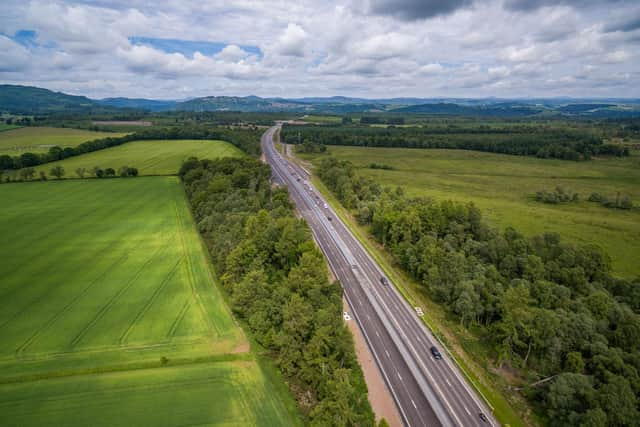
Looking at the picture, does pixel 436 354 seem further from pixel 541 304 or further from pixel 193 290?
pixel 193 290

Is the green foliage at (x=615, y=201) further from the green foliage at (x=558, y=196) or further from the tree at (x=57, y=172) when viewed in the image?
the tree at (x=57, y=172)

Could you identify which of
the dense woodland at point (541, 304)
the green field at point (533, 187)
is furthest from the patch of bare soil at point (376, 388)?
the green field at point (533, 187)

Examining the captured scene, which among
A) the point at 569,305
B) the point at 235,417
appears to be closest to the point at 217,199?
the point at 235,417

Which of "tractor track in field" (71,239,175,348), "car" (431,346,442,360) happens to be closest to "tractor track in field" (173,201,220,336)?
"tractor track in field" (71,239,175,348)

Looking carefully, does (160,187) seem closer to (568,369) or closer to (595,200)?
(568,369)

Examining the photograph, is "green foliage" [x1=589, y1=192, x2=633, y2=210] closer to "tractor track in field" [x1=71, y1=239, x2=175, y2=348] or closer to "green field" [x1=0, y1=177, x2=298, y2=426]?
"green field" [x1=0, y1=177, x2=298, y2=426]

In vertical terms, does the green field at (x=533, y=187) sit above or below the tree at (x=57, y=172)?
below
